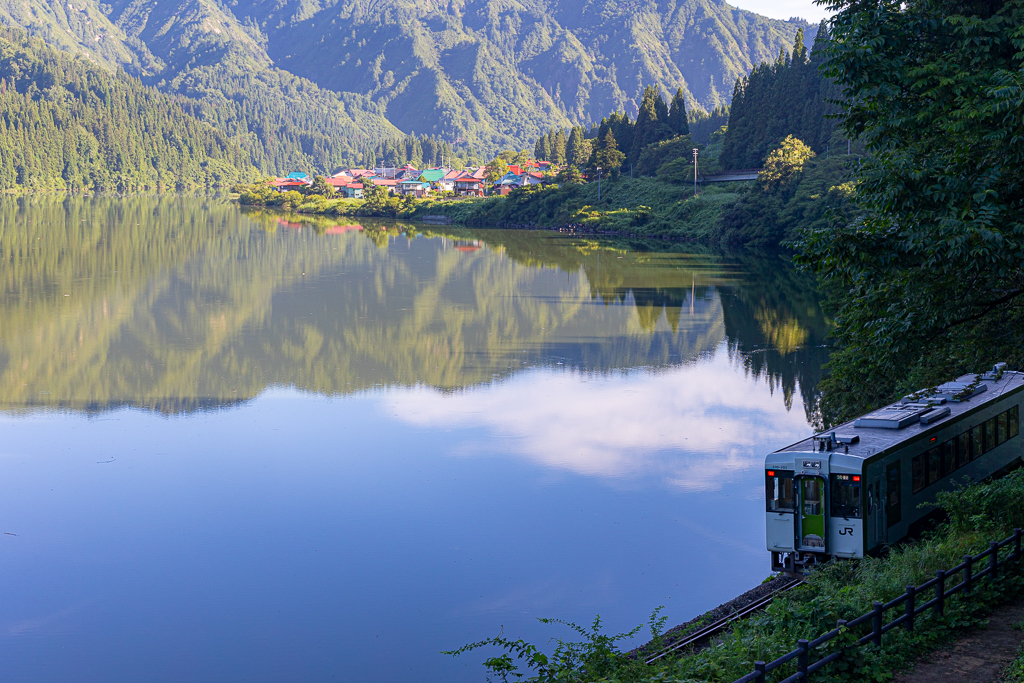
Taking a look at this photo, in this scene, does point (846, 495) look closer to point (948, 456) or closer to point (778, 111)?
point (948, 456)

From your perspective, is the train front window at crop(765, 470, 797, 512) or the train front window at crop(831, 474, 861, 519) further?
the train front window at crop(765, 470, 797, 512)

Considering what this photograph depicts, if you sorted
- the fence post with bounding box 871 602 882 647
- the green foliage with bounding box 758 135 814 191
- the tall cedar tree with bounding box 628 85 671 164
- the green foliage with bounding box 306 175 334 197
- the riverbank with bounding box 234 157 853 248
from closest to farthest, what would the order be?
the fence post with bounding box 871 602 882 647 < the riverbank with bounding box 234 157 853 248 < the green foliage with bounding box 758 135 814 191 < the tall cedar tree with bounding box 628 85 671 164 < the green foliage with bounding box 306 175 334 197

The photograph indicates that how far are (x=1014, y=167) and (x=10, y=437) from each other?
78.4 ft

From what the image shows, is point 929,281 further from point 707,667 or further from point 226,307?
point 226,307

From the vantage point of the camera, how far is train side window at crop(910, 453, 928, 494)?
16.2 m

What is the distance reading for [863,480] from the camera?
1484 centimetres

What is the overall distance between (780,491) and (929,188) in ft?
17.2

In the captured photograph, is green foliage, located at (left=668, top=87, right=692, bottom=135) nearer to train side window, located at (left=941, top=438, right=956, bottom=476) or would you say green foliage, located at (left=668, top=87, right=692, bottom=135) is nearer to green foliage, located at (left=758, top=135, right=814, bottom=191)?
green foliage, located at (left=758, top=135, right=814, bottom=191)

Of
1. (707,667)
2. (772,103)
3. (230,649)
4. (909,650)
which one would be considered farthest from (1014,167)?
(772,103)

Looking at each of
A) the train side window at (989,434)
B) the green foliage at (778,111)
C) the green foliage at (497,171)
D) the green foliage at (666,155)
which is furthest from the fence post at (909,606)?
the green foliage at (497,171)

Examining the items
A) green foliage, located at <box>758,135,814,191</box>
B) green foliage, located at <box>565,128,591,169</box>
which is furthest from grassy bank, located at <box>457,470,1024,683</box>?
green foliage, located at <box>565,128,591,169</box>

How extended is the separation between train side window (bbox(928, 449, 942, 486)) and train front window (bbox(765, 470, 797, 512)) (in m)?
3.05

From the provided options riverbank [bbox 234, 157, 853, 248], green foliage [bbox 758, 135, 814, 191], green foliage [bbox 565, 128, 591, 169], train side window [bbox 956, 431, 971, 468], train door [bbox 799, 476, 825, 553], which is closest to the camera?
train door [bbox 799, 476, 825, 553]

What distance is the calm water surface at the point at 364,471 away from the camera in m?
15.8
